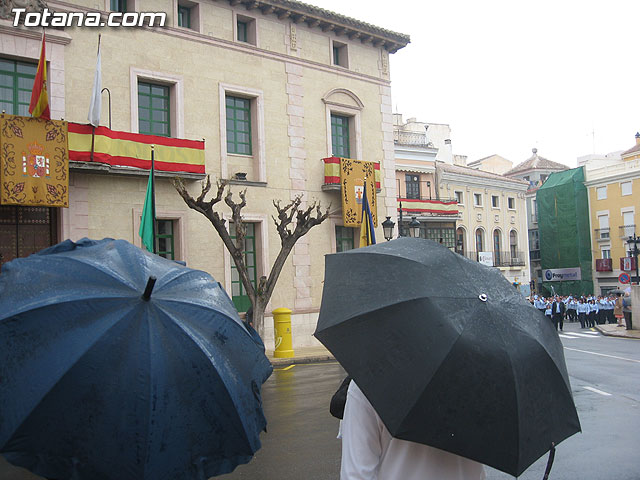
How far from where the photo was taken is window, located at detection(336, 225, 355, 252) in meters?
24.2

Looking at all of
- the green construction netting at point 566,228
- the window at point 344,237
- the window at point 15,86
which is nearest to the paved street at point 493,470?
the window at point 344,237

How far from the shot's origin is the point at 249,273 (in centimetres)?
2162

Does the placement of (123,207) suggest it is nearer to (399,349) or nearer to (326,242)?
(326,242)

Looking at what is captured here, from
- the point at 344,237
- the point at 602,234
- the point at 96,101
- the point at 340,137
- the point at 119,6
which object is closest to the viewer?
the point at 96,101

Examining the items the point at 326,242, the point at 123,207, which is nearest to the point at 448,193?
the point at 326,242

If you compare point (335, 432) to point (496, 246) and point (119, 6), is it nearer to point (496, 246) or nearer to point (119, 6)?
point (119, 6)

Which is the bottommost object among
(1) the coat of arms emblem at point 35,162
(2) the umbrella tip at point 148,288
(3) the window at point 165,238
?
(2) the umbrella tip at point 148,288

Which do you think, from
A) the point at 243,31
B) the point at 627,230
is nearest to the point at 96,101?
the point at 243,31

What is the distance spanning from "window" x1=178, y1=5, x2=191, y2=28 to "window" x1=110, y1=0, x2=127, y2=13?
1.83 meters

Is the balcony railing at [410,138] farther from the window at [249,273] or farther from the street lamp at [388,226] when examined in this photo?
the window at [249,273]

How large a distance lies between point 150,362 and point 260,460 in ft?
15.3

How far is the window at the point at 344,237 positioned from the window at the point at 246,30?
756 centimetres

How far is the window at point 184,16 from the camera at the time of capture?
808 inches

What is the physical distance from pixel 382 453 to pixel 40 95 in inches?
597
